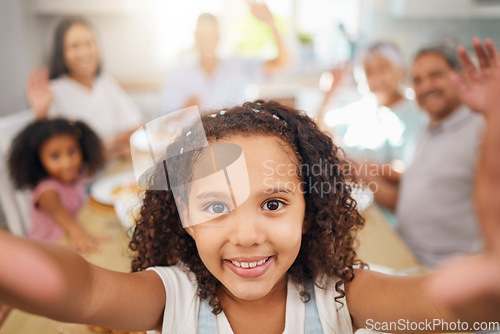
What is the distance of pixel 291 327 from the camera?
15.2 inches

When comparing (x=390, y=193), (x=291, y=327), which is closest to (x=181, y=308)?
(x=291, y=327)

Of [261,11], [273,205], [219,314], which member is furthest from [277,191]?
[261,11]

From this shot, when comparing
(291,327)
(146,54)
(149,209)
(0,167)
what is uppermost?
(146,54)

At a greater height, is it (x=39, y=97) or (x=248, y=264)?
(x=39, y=97)

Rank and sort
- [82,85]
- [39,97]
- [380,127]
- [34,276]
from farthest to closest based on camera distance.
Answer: [82,85]
[380,127]
[39,97]
[34,276]

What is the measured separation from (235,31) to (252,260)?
75.2 inches

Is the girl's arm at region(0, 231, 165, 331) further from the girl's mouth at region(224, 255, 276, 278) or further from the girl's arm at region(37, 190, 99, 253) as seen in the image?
the girl's arm at region(37, 190, 99, 253)

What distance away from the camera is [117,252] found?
533 millimetres

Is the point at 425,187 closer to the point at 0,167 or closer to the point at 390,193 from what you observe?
the point at 390,193

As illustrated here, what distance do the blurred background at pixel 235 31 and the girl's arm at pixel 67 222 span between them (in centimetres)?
133

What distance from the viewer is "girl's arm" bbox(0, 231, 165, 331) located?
19 cm

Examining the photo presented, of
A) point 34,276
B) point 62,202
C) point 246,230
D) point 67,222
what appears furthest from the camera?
point 62,202

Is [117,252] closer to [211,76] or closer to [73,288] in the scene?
[73,288]

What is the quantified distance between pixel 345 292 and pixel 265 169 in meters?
0.15
